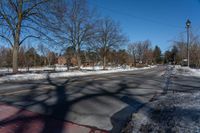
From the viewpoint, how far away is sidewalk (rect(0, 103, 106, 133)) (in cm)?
451

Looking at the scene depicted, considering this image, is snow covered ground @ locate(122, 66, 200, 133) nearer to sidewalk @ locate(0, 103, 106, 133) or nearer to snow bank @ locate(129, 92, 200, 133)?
snow bank @ locate(129, 92, 200, 133)

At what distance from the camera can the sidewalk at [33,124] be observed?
4.51 metres

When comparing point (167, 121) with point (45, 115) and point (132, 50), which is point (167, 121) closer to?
point (45, 115)

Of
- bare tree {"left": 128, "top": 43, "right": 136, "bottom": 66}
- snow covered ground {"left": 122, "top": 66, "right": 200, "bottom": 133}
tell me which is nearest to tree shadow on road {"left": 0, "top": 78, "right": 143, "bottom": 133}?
snow covered ground {"left": 122, "top": 66, "right": 200, "bottom": 133}

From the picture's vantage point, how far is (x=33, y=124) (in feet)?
15.9

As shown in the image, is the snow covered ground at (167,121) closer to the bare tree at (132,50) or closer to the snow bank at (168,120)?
the snow bank at (168,120)

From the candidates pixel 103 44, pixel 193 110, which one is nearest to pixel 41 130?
pixel 193 110

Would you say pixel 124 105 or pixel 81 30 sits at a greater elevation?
pixel 81 30

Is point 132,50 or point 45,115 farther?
point 132,50

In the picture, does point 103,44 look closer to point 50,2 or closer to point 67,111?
point 50,2

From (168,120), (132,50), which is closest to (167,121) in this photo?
(168,120)

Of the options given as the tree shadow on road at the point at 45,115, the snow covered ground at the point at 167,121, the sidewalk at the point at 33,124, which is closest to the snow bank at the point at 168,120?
the snow covered ground at the point at 167,121

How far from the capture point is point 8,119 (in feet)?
16.6

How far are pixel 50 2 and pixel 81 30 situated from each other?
13.3 m
